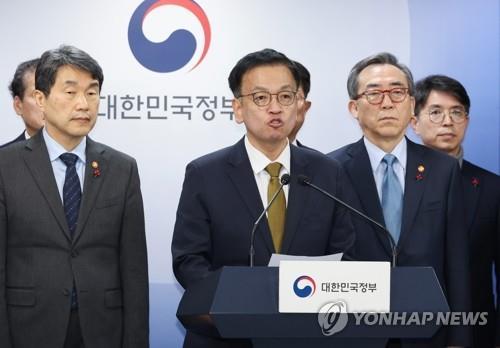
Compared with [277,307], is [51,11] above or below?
above

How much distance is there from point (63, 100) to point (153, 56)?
140 cm

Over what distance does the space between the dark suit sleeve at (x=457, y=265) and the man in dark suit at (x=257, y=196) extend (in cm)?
47

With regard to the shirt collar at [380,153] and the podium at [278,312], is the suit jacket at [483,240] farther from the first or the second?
the podium at [278,312]

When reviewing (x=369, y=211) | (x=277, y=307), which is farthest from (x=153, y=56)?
(x=277, y=307)

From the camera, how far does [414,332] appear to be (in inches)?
95.5

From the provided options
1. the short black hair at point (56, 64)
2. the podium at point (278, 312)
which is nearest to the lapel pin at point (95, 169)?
the short black hair at point (56, 64)

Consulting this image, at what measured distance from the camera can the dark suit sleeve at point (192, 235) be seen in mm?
2973

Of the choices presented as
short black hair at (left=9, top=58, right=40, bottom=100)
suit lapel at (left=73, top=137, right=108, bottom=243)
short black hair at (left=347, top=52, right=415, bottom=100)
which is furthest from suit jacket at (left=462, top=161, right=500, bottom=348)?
short black hair at (left=9, top=58, right=40, bottom=100)

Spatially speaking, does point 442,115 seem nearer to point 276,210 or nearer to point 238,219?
Answer: point 276,210

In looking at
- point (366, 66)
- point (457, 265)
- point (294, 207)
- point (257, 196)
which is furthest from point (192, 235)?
point (366, 66)

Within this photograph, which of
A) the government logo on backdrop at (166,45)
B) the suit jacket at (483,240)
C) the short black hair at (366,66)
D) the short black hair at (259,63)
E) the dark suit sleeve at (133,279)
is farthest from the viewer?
the government logo on backdrop at (166,45)

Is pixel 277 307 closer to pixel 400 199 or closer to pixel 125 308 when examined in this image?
pixel 125 308

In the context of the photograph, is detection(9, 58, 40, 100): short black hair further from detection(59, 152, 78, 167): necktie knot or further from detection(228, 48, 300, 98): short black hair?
detection(228, 48, 300, 98): short black hair

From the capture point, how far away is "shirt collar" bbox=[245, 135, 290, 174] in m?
3.26
